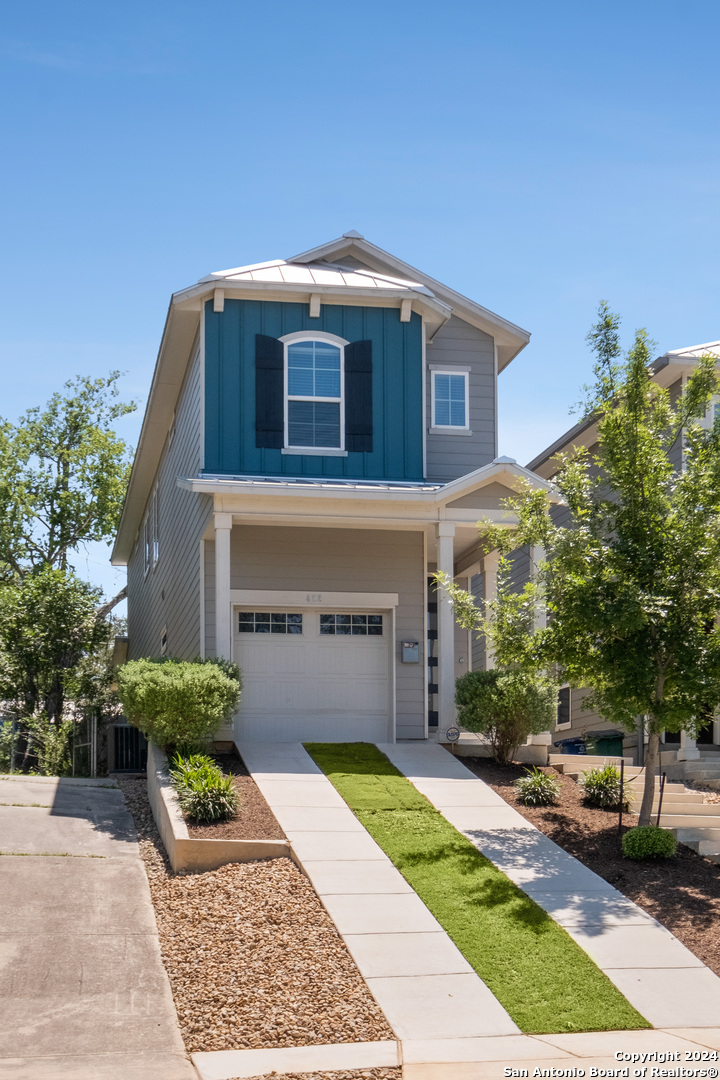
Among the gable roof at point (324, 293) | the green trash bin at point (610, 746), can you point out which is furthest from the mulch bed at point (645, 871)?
the gable roof at point (324, 293)

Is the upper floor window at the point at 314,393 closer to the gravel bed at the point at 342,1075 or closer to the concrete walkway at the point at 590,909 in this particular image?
the concrete walkway at the point at 590,909

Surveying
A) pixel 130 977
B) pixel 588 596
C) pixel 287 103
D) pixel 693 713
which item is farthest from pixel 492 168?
pixel 130 977

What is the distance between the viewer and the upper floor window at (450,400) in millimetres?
17766

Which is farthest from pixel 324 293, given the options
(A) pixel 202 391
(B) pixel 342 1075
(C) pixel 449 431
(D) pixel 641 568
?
(B) pixel 342 1075

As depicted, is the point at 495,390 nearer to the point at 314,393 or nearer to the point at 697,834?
the point at 314,393

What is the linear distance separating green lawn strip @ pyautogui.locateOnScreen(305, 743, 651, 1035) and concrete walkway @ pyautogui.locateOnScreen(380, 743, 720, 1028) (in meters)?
0.15

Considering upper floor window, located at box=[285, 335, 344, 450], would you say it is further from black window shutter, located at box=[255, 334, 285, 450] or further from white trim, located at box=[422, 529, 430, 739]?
white trim, located at box=[422, 529, 430, 739]

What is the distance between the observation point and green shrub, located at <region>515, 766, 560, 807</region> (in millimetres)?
12438

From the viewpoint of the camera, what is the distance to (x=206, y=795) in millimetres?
11031

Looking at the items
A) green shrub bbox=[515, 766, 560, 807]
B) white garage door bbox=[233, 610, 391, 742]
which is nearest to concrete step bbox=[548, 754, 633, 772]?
green shrub bbox=[515, 766, 560, 807]

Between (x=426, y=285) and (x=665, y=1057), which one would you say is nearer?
(x=665, y=1057)

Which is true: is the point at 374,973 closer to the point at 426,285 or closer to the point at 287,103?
the point at 287,103

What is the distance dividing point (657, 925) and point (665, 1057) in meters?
2.44

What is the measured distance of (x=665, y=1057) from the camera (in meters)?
6.64
